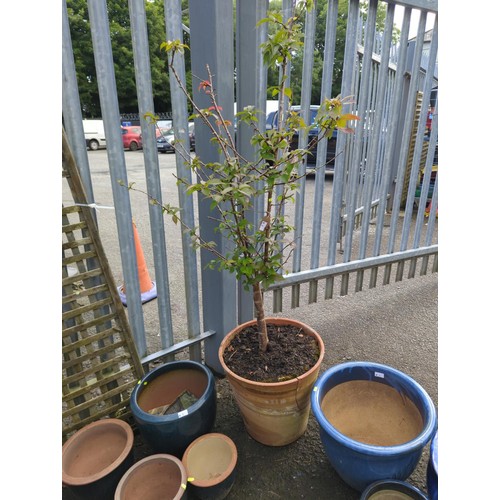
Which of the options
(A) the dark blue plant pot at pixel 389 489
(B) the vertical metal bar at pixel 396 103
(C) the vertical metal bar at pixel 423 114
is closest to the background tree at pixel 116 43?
(B) the vertical metal bar at pixel 396 103

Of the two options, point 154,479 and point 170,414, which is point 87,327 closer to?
point 170,414

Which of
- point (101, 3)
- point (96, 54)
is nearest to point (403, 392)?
point (96, 54)

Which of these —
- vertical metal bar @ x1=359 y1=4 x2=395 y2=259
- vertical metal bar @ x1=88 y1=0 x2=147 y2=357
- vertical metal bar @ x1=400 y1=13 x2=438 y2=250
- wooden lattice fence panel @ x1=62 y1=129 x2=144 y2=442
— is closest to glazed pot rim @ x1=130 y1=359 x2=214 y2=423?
wooden lattice fence panel @ x1=62 y1=129 x2=144 y2=442

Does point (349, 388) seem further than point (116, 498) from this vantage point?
Yes

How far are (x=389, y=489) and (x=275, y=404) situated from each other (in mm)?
536

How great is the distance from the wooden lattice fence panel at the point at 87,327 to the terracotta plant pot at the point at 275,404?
541 mm

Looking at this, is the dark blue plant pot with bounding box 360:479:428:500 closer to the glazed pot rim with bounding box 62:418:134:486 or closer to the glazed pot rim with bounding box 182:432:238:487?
the glazed pot rim with bounding box 182:432:238:487

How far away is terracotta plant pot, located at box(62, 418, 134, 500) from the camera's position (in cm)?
137

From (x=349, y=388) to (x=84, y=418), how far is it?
128 cm

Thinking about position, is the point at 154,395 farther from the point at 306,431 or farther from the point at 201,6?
the point at 201,6

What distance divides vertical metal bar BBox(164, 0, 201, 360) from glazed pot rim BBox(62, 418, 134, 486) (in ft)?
2.04

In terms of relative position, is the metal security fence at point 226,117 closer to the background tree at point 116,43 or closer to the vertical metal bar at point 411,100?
the vertical metal bar at point 411,100

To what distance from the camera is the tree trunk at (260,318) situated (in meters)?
1.70

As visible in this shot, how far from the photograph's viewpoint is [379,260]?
112 inches
